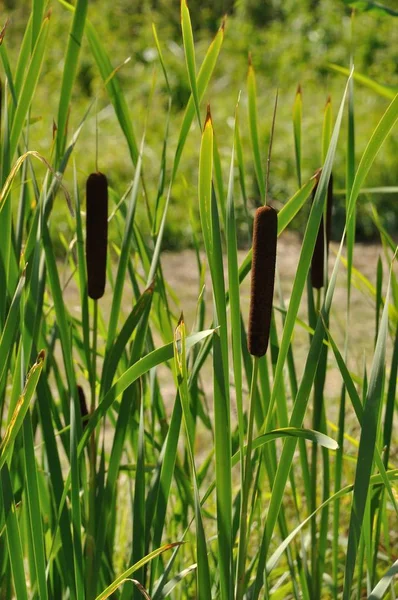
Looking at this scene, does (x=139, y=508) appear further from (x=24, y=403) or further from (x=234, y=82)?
(x=234, y=82)

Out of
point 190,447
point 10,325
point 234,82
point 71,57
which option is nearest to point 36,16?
point 71,57

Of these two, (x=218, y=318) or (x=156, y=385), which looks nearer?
(x=218, y=318)

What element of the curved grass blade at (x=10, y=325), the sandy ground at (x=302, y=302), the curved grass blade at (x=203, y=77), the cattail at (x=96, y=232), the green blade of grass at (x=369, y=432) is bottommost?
the sandy ground at (x=302, y=302)

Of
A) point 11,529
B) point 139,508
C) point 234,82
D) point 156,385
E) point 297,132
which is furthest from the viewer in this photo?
point 234,82

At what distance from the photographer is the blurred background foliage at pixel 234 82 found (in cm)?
556

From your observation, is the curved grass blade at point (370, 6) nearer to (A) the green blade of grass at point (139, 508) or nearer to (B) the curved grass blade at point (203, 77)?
(B) the curved grass blade at point (203, 77)

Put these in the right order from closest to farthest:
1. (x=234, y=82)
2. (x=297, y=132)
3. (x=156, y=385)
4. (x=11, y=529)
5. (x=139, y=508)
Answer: (x=11, y=529) → (x=139, y=508) → (x=297, y=132) → (x=156, y=385) → (x=234, y=82)

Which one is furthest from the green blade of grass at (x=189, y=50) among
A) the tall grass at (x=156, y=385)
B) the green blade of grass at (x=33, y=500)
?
the green blade of grass at (x=33, y=500)

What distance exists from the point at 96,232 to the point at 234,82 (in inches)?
260

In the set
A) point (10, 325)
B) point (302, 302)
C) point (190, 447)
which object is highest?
point (10, 325)

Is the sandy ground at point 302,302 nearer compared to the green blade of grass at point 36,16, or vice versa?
the green blade of grass at point 36,16

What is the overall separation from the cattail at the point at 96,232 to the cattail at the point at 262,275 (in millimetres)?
234

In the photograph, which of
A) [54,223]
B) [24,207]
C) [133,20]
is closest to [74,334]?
[24,207]

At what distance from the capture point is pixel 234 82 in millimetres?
7426
